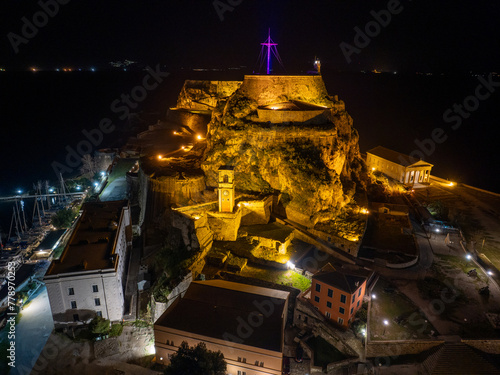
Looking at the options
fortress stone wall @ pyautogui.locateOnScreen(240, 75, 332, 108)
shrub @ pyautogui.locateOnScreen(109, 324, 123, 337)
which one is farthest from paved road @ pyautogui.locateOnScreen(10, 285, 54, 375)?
fortress stone wall @ pyautogui.locateOnScreen(240, 75, 332, 108)

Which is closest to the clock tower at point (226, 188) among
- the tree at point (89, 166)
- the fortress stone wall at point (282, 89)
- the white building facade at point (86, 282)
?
the white building facade at point (86, 282)

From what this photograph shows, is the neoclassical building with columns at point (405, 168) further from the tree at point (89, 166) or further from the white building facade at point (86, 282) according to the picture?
the tree at point (89, 166)

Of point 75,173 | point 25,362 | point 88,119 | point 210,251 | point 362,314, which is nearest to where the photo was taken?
point 25,362

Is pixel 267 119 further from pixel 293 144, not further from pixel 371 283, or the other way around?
pixel 371 283

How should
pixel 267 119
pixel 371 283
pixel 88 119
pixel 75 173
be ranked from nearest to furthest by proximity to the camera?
pixel 371 283 → pixel 267 119 → pixel 75 173 → pixel 88 119

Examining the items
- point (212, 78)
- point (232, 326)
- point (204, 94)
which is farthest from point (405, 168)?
point (212, 78)


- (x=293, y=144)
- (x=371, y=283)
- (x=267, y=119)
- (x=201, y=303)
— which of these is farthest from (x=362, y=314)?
(x=267, y=119)
